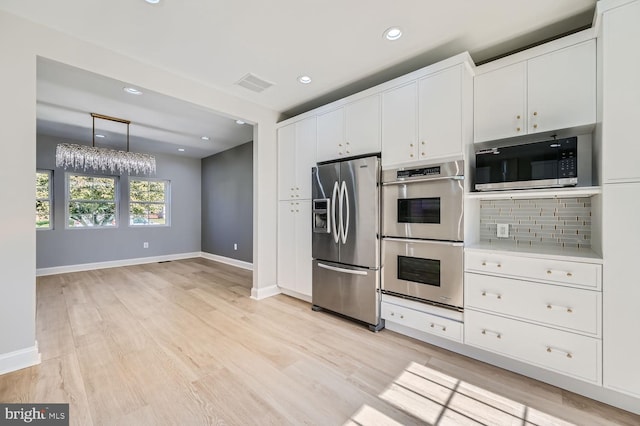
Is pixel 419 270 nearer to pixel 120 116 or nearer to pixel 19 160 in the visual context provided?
pixel 19 160

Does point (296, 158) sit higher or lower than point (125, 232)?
higher

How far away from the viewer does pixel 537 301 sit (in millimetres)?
1855

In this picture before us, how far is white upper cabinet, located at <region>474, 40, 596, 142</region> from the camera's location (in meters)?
1.89

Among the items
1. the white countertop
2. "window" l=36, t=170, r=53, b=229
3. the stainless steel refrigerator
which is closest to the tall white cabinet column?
the white countertop

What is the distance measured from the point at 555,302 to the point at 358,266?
1.55 m

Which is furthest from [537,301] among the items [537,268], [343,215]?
[343,215]

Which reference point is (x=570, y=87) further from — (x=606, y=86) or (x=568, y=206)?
(x=568, y=206)

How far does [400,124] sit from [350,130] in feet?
1.95

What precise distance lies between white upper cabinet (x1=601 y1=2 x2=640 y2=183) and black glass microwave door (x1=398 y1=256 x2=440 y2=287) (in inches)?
49.1

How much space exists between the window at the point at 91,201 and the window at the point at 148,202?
0.33 m

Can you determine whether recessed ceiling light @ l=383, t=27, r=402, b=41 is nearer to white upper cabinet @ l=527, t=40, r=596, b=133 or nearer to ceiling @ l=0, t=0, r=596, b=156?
ceiling @ l=0, t=0, r=596, b=156

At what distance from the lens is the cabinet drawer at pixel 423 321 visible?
220 cm

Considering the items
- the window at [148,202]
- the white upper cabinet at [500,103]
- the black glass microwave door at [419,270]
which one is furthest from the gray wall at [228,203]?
the white upper cabinet at [500,103]

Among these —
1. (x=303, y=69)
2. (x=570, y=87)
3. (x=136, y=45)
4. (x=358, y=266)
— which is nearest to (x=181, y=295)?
(x=358, y=266)
